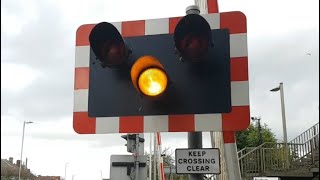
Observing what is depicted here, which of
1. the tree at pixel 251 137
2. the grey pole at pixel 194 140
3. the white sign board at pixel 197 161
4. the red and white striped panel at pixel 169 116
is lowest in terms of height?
the white sign board at pixel 197 161

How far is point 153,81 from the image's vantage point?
290 centimetres

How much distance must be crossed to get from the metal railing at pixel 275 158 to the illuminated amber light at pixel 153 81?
17429mm

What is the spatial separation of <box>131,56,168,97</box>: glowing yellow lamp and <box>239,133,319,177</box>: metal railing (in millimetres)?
17433

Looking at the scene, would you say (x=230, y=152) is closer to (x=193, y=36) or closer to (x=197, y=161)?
(x=197, y=161)

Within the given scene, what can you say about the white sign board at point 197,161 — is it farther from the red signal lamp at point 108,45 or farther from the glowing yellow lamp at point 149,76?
the red signal lamp at point 108,45

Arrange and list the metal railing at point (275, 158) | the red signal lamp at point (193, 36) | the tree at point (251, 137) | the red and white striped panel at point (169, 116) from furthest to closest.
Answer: the tree at point (251, 137) → the metal railing at point (275, 158) → the red and white striped panel at point (169, 116) → the red signal lamp at point (193, 36)

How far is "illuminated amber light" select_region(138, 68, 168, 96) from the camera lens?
289cm

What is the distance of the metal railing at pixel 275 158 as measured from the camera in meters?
19.5

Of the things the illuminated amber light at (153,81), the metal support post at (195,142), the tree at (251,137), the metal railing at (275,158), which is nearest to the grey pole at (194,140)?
the metal support post at (195,142)

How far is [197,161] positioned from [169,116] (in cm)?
47

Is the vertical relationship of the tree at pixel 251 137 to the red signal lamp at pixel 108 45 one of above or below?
above

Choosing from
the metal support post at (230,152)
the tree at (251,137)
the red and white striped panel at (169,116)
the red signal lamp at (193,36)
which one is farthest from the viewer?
the tree at (251,137)

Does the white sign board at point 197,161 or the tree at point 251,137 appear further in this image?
the tree at point 251,137

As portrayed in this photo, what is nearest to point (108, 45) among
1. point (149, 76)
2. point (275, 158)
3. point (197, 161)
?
point (149, 76)
